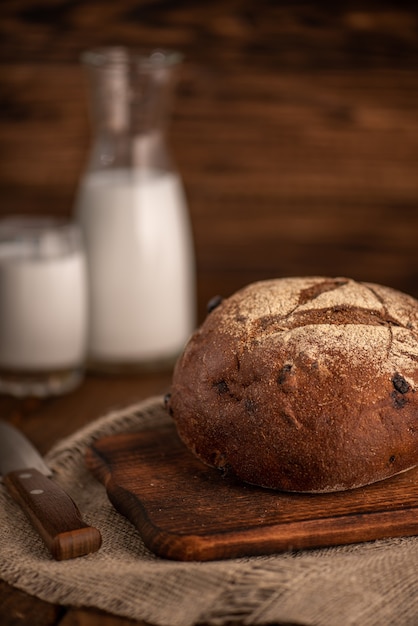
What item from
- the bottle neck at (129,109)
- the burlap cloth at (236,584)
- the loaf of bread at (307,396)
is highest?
the bottle neck at (129,109)

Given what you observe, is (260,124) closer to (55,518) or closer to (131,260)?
(131,260)

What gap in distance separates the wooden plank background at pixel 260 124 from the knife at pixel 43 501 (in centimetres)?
90

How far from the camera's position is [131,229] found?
163cm

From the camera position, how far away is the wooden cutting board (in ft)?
3.14

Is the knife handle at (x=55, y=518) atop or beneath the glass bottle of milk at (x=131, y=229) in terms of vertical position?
beneath

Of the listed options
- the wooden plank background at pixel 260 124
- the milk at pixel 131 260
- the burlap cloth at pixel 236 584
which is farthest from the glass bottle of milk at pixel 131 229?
the burlap cloth at pixel 236 584

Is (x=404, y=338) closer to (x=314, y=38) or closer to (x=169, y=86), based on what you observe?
(x=169, y=86)

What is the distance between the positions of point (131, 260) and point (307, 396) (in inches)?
26.6

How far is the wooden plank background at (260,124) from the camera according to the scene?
6.91ft

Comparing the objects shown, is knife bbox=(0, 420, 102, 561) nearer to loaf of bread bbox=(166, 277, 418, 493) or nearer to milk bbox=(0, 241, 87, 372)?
loaf of bread bbox=(166, 277, 418, 493)

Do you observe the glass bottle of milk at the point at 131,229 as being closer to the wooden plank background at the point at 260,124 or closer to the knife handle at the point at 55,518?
the wooden plank background at the point at 260,124

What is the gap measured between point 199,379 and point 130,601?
0.29 m

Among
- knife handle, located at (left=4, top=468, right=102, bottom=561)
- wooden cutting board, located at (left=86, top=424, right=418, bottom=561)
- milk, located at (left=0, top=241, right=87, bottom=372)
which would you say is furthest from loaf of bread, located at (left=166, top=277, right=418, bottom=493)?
milk, located at (left=0, top=241, right=87, bottom=372)

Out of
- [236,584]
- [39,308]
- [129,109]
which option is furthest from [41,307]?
[236,584]
